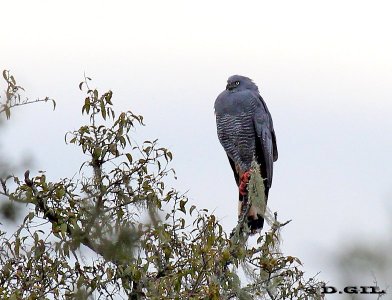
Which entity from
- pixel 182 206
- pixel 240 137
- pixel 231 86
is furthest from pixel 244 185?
pixel 182 206

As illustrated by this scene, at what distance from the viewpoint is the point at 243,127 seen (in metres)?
8.64

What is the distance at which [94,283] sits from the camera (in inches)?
186

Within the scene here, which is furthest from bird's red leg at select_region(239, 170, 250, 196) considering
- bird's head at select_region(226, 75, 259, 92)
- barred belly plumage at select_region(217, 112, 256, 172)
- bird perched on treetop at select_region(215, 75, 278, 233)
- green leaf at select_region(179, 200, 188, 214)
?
green leaf at select_region(179, 200, 188, 214)

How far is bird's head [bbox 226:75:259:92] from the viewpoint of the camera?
28.8ft

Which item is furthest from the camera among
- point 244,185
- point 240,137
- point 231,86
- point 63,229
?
point 231,86

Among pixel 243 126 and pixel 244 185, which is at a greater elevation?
pixel 243 126

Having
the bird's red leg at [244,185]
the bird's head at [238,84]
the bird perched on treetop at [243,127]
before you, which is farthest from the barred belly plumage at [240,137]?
the bird's red leg at [244,185]

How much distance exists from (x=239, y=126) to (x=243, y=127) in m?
0.04

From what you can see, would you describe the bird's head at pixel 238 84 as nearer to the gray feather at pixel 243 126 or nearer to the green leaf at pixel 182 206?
the gray feather at pixel 243 126

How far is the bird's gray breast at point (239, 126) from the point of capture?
8555 mm

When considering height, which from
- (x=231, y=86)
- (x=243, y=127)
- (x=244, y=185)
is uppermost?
(x=231, y=86)

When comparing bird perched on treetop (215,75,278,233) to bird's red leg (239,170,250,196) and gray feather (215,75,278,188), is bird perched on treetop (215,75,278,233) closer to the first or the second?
gray feather (215,75,278,188)

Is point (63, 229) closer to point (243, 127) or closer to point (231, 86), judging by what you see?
point (243, 127)

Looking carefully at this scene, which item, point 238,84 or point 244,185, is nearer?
point 244,185
